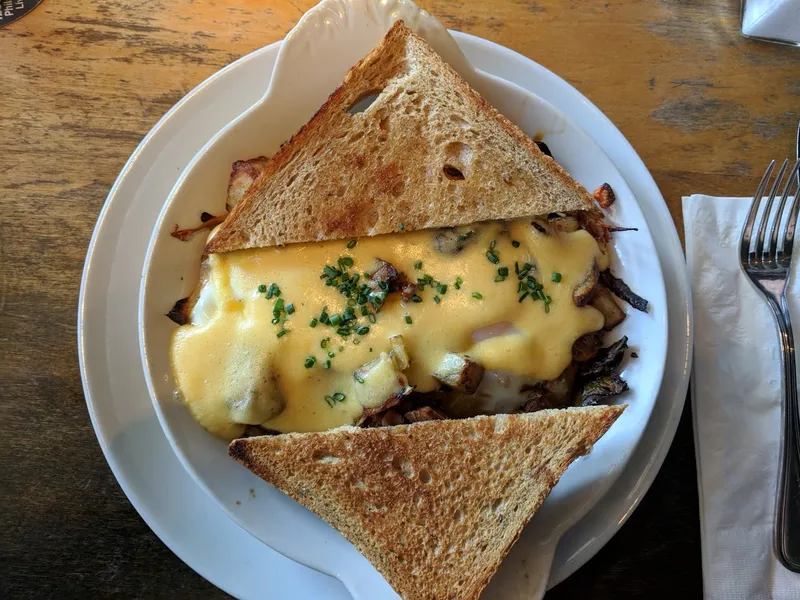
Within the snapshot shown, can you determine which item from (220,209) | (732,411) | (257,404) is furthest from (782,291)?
(220,209)

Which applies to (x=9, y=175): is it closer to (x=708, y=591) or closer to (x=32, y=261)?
(x=32, y=261)

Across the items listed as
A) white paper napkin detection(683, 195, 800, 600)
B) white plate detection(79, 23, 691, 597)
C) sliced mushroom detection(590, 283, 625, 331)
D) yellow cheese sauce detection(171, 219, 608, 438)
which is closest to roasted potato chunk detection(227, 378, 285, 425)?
yellow cheese sauce detection(171, 219, 608, 438)

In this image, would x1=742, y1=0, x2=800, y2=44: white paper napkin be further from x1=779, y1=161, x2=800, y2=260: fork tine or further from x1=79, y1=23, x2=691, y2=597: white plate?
x1=79, y1=23, x2=691, y2=597: white plate

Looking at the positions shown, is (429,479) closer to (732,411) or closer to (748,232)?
(732,411)

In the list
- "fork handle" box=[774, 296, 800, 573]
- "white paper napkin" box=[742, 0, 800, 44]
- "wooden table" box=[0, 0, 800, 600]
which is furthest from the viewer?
"white paper napkin" box=[742, 0, 800, 44]

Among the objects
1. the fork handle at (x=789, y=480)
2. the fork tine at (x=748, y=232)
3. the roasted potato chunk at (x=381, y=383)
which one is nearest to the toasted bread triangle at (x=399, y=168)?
the roasted potato chunk at (x=381, y=383)

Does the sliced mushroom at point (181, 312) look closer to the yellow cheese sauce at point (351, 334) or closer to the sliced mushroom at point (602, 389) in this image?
the yellow cheese sauce at point (351, 334)
